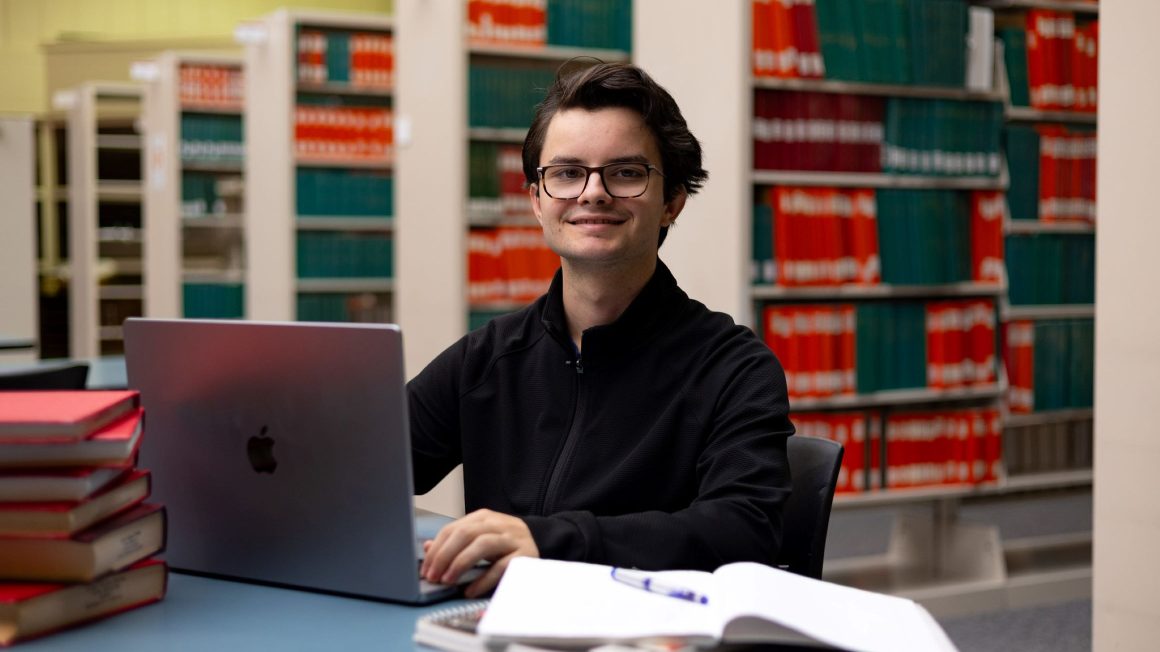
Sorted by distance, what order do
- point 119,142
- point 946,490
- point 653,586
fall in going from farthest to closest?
point 119,142 → point 946,490 → point 653,586

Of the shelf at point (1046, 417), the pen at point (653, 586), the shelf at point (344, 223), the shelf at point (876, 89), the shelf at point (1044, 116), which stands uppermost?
the shelf at point (876, 89)

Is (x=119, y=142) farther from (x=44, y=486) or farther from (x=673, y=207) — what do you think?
(x=44, y=486)

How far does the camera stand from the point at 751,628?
3.49 feet

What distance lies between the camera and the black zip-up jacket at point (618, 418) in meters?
1.60

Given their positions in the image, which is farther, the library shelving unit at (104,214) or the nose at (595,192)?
the library shelving unit at (104,214)

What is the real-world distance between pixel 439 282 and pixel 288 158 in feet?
5.83

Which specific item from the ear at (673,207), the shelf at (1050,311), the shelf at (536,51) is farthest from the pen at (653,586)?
the shelf at (536,51)

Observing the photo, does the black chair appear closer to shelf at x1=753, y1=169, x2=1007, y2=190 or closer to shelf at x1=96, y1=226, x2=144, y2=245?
shelf at x1=753, y1=169, x2=1007, y2=190

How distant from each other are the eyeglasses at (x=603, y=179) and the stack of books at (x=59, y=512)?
0.68 m

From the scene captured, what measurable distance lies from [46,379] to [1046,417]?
3391 millimetres

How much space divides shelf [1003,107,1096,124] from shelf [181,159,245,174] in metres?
4.71

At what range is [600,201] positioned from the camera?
1704mm

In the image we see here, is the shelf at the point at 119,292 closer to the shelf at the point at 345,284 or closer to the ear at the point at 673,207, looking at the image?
the shelf at the point at 345,284

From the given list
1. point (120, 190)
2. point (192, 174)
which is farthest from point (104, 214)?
point (192, 174)
